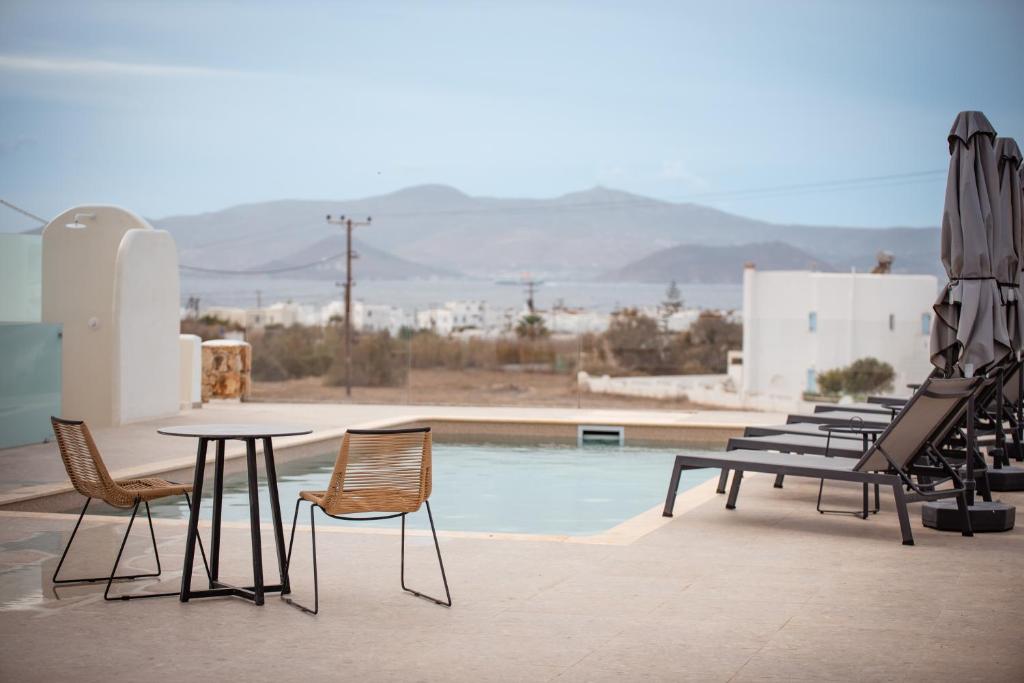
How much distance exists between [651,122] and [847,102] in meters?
13.1

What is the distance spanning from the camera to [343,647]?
3.88m

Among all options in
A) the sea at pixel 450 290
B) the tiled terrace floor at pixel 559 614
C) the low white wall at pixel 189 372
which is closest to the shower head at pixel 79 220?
the low white wall at pixel 189 372

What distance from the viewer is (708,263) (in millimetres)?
67250

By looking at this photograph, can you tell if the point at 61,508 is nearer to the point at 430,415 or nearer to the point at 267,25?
the point at 430,415

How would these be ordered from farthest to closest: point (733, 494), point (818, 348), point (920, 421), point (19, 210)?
point (818, 348)
point (19, 210)
point (733, 494)
point (920, 421)

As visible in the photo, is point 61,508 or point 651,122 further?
point 651,122


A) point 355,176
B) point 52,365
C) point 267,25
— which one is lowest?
point 52,365

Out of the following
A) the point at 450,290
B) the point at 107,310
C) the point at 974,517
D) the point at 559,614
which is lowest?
the point at 559,614

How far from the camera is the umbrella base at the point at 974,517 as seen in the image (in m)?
6.29

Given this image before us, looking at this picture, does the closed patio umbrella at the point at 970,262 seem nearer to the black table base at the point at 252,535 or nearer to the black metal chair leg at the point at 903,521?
the black metal chair leg at the point at 903,521

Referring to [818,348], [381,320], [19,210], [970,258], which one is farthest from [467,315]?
[970,258]

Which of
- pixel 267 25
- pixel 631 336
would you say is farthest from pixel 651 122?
pixel 631 336

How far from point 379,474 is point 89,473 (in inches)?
49.8

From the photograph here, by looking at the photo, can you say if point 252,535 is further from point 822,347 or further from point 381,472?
point 822,347
